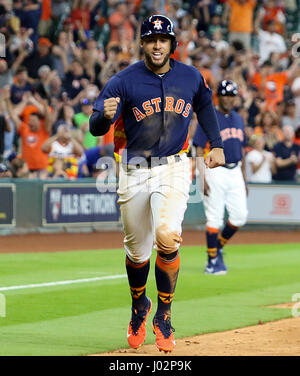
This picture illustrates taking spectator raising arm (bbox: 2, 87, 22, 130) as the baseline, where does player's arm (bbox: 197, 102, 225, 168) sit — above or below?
above

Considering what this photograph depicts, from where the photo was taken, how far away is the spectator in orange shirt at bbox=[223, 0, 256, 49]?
26016 mm

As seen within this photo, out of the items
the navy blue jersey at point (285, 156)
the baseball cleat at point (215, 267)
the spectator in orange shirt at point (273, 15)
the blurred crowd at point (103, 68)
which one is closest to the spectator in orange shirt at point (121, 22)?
the blurred crowd at point (103, 68)

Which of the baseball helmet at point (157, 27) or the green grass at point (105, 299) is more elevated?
the baseball helmet at point (157, 27)

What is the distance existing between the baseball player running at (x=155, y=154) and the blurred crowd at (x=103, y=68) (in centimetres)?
1035

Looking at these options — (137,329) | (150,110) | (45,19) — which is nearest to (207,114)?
(150,110)

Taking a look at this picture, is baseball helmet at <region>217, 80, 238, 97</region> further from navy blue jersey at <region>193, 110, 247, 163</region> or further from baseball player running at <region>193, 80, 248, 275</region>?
navy blue jersey at <region>193, 110, 247, 163</region>

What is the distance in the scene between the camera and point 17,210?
57.8 feet

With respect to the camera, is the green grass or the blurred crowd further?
the blurred crowd

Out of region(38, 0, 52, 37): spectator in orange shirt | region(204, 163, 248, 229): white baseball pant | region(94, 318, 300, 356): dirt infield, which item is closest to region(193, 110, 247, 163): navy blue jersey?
region(204, 163, 248, 229): white baseball pant

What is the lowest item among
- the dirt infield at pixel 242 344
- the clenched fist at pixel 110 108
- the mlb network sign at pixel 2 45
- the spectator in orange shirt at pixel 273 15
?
the dirt infield at pixel 242 344

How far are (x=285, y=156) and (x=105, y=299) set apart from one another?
1252 centimetres

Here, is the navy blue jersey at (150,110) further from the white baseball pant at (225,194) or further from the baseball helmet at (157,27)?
the white baseball pant at (225,194)

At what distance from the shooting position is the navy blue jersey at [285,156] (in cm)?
2122

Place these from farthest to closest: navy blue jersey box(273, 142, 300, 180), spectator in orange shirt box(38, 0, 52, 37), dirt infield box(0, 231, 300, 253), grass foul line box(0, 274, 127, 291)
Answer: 1. navy blue jersey box(273, 142, 300, 180)
2. spectator in orange shirt box(38, 0, 52, 37)
3. dirt infield box(0, 231, 300, 253)
4. grass foul line box(0, 274, 127, 291)
